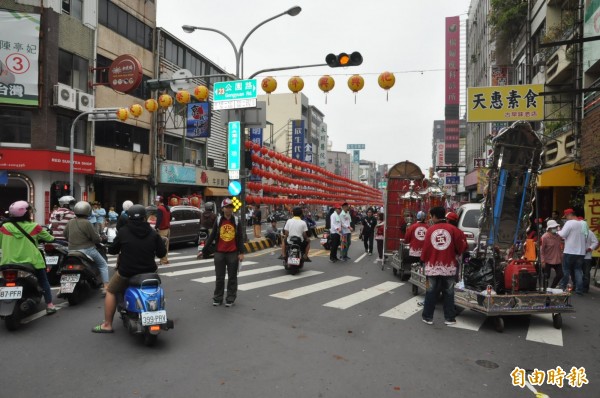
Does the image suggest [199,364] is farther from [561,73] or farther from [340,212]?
[561,73]

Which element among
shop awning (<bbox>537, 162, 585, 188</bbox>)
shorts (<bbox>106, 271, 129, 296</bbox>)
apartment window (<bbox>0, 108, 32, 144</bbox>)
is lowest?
shorts (<bbox>106, 271, 129, 296</bbox>)

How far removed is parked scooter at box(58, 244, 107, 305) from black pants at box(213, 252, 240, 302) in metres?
2.20

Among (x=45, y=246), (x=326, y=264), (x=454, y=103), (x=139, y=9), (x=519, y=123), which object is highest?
(x=139, y=9)

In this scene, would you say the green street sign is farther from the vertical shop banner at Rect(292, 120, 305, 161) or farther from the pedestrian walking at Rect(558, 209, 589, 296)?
the vertical shop banner at Rect(292, 120, 305, 161)

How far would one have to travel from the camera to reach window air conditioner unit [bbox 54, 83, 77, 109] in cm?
2100

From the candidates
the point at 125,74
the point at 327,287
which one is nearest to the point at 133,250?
the point at 327,287

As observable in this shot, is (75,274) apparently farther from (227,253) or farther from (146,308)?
(146,308)

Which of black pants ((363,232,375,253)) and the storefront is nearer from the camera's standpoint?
black pants ((363,232,375,253))

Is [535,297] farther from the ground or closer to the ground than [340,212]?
closer to the ground

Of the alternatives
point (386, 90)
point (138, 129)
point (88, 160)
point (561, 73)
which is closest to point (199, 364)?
point (386, 90)

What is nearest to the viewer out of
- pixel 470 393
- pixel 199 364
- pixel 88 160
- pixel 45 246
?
pixel 470 393

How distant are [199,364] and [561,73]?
18.3 metres

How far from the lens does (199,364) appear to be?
473 cm

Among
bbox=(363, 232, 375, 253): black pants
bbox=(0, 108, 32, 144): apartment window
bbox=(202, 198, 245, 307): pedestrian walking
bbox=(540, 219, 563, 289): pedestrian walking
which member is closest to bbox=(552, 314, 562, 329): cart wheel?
bbox=(540, 219, 563, 289): pedestrian walking
